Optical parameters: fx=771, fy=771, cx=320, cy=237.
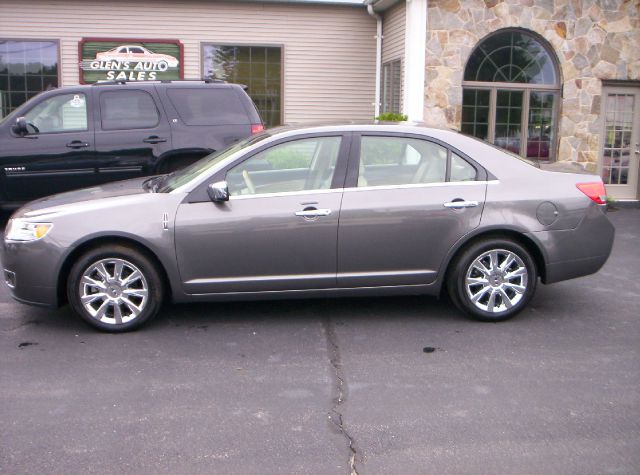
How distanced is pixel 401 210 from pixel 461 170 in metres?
0.64

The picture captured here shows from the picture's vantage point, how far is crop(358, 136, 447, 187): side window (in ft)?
20.2

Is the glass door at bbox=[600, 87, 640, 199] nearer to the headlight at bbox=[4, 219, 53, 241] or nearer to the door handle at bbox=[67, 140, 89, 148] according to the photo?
the door handle at bbox=[67, 140, 89, 148]

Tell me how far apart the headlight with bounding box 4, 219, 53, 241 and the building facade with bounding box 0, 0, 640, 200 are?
27.7 ft

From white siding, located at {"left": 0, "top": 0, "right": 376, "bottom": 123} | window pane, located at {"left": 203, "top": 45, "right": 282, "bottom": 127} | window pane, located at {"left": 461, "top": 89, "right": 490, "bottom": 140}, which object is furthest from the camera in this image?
window pane, located at {"left": 203, "top": 45, "right": 282, "bottom": 127}

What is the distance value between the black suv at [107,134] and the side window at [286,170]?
391 cm

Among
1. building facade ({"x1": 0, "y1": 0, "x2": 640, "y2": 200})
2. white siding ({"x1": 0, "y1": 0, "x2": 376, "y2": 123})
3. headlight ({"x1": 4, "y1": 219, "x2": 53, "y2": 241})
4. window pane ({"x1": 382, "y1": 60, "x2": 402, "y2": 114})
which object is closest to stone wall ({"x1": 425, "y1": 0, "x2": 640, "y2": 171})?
building facade ({"x1": 0, "y1": 0, "x2": 640, "y2": 200})

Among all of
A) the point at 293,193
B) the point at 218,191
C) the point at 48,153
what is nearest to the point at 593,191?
the point at 293,193

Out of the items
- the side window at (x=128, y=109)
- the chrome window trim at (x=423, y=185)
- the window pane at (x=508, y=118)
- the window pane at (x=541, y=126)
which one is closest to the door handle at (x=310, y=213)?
the chrome window trim at (x=423, y=185)

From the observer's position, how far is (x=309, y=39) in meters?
15.1

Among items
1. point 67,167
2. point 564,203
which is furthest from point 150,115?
point 564,203

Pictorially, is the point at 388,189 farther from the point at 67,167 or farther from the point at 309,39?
the point at 309,39

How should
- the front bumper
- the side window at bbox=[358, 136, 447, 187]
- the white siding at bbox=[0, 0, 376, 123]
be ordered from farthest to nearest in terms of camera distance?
the white siding at bbox=[0, 0, 376, 123]
the side window at bbox=[358, 136, 447, 187]
the front bumper

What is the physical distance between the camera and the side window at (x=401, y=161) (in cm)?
615

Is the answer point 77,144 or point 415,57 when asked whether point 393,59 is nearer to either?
point 415,57
